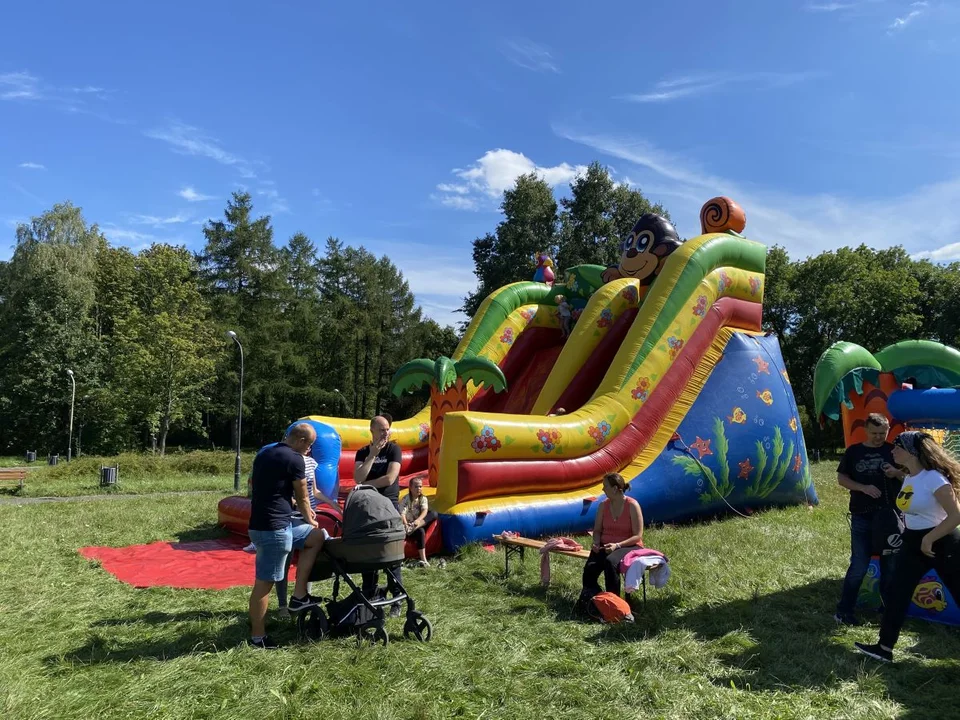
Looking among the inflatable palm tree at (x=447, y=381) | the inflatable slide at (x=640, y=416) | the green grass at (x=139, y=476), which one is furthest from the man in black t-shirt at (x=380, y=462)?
the green grass at (x=139, y=476)

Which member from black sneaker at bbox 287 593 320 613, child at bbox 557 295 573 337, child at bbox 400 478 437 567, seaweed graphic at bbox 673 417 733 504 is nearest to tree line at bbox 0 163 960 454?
child at bbox 557 295 573 337

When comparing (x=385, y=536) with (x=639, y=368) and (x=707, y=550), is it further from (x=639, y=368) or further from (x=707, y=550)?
(x=639, y=368)

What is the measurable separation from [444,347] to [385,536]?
97.6ft

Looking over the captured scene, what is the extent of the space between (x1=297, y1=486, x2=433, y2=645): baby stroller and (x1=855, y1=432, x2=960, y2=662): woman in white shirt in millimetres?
2602

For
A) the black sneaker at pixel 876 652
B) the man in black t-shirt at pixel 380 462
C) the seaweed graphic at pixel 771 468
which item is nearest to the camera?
the black sneaker at pixel 876 652

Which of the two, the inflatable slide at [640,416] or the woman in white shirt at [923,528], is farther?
the inflatable slide at [640,416]

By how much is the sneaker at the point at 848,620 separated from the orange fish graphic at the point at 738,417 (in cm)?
406

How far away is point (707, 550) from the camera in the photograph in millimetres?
6309

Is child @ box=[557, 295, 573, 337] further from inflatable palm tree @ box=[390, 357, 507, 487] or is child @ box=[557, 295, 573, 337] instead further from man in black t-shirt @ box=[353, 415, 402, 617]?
man in black t-shirt @ box=[353, 415, 402, 617]

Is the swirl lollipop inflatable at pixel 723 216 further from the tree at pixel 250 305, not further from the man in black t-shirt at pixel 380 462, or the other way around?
the tree at pixel 250 305

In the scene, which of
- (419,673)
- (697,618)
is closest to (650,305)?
(697,618)

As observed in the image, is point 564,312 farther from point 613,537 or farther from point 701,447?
point 613,537

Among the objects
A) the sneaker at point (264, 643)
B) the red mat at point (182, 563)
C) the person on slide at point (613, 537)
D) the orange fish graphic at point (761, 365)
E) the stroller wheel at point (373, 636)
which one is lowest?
the red mat at point (182, 563)

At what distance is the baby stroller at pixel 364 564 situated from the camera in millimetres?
3789
